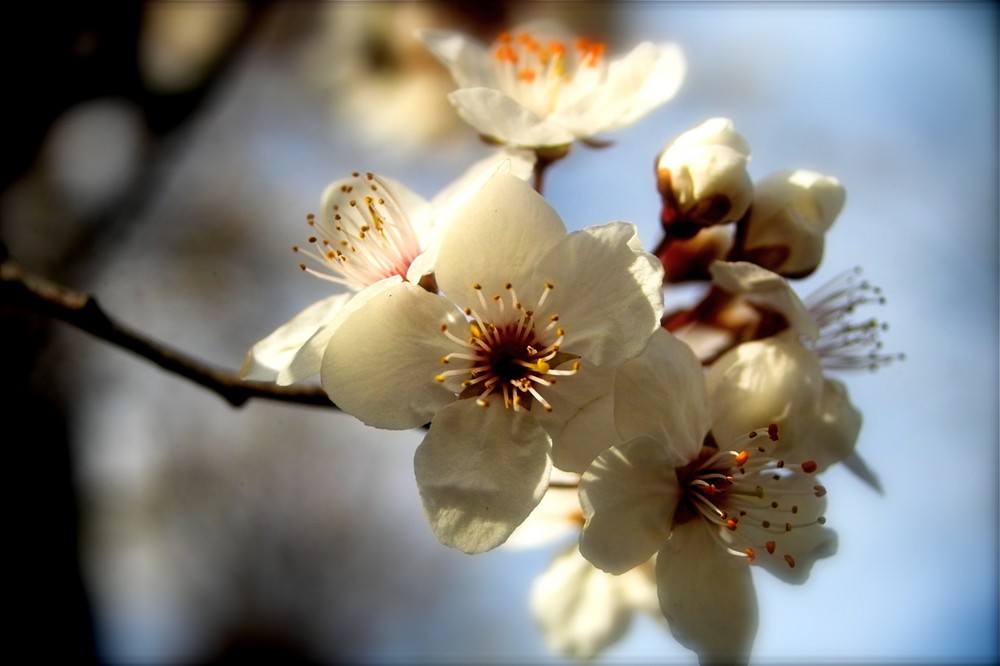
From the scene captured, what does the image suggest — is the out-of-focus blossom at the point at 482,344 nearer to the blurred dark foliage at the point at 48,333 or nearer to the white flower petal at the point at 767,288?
the white flower petal at the point at 767,288

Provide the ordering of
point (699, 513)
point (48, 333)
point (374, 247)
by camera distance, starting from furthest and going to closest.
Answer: point (48, 333) → point (374, 247) → point (699, 513)

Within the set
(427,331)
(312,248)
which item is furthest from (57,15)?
(427,331)

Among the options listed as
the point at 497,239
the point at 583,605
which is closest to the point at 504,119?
the point at 497,239

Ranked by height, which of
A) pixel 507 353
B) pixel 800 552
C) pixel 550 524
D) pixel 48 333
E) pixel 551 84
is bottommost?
pixel 48 333

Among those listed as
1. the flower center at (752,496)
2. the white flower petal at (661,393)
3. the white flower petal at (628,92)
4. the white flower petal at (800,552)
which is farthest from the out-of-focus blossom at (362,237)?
the white flower petal at (800,552)

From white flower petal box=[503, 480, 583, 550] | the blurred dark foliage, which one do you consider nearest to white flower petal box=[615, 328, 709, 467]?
white flower petal box=[503, 480, 583, 550]

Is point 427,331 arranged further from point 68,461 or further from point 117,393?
point 117,393

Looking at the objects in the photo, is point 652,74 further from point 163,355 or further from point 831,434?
point 163,355
